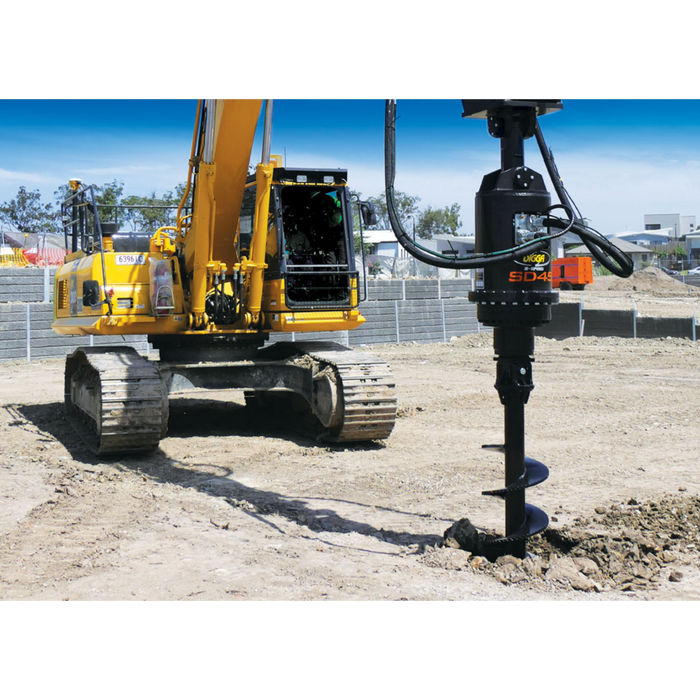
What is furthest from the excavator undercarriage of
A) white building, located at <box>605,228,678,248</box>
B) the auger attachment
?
white building, located at <box>605,228,678,248</box>

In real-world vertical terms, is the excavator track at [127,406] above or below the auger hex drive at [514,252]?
below

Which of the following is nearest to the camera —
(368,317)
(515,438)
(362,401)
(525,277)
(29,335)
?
(525,277)

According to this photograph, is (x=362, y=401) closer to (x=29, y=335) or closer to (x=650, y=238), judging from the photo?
(x=29, y=335)

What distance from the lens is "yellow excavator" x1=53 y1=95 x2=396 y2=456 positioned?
8336mm

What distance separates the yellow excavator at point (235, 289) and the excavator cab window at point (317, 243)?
12mm

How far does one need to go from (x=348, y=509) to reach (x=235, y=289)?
137 inches

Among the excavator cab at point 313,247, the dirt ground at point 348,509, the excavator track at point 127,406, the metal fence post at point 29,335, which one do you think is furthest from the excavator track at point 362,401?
the metal fence post at point 29,335

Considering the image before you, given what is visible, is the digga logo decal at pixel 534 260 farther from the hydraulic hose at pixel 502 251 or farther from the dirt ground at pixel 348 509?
the dirt ground at pixel 348 509

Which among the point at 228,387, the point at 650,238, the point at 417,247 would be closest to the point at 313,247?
the point at 228,387

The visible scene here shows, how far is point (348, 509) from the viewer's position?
6242 mm

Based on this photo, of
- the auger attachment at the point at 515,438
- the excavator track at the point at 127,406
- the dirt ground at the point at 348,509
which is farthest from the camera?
the excavator track at the point at 127,406

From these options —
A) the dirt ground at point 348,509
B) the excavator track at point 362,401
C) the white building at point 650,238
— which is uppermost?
the white building at point 650,238

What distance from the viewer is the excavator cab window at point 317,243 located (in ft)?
28.6

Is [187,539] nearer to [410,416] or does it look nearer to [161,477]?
[161,477]
